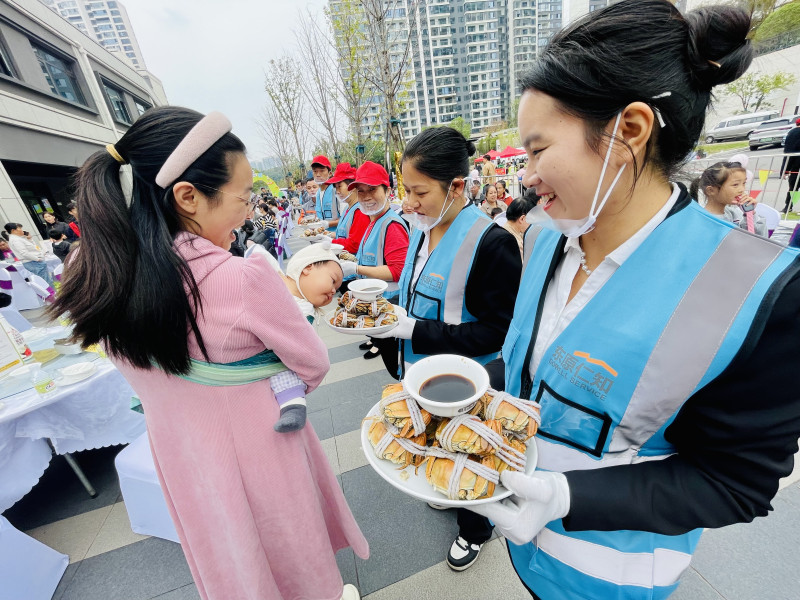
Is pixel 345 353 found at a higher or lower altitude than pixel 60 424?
lower

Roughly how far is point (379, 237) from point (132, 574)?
2845mm

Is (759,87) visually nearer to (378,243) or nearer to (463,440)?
(378,243)

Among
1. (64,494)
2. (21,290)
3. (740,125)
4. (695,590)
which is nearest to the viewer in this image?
(695,590)

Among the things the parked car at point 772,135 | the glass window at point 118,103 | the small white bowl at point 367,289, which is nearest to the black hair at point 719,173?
the small white bowl at point 367,289

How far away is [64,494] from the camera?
265 centimetres

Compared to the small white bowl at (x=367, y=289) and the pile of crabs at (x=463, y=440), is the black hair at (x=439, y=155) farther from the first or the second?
the pile of crabs at (x=463, y=440)

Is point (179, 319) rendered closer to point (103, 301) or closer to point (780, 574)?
point (103, 301)

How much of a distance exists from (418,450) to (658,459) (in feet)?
1.89

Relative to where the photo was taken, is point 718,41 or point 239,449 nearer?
point 718,41

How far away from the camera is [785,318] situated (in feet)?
2.02

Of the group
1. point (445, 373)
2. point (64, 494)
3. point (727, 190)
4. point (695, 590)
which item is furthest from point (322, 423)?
point (727, 190)

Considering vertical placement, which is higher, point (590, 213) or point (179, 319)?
point (590, 213)

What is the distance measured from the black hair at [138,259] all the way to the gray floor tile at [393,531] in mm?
1662

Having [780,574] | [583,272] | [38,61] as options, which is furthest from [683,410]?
[38,61]
